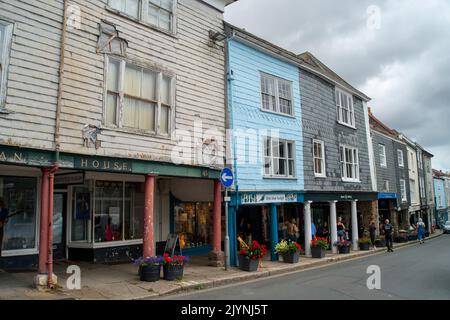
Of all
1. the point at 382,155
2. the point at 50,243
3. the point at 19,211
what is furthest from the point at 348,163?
the point at 50,243

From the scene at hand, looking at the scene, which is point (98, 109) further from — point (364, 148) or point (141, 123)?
point (364, 148)

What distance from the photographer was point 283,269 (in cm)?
1351

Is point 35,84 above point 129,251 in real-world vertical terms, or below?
above

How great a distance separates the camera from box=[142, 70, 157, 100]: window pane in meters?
11.4

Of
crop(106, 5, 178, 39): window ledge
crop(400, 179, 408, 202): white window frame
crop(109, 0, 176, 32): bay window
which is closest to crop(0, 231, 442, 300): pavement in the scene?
crop(106, 5, 178, 39): window ledge

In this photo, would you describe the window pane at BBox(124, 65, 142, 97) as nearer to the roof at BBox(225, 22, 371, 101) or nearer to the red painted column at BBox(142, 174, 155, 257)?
the red painted column at BBox(142, 174, 155, 257)

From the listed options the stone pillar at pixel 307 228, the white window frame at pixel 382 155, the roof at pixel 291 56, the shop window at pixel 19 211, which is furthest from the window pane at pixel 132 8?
the white window frame at pixel 382 155

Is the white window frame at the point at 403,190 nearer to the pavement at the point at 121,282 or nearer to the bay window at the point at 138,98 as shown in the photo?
the pavement at the point at 121,282

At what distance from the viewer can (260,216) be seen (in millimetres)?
19906

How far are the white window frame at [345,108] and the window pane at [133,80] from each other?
13557 mm

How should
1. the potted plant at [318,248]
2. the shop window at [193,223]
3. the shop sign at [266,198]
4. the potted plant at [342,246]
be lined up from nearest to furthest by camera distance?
the shop sign at [266,198], the shop window at [193,223], the potted plant at [318,248], the potted plant at [342,246]

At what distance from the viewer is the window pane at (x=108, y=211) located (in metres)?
12.9
